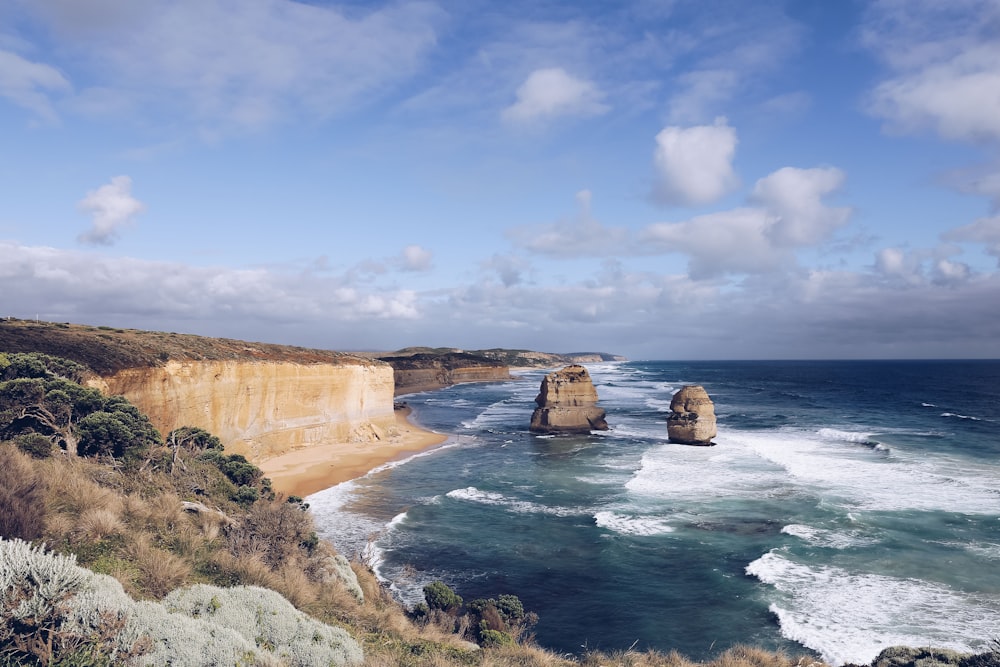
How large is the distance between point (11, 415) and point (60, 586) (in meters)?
13.4

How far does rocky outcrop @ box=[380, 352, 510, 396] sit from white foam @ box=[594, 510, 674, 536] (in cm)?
7743

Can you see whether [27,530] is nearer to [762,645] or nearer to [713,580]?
[762,645]

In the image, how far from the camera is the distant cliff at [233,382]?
81.6 ft

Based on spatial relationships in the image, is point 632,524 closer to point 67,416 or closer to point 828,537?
point 828,537

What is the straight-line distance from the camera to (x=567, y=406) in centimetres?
4903

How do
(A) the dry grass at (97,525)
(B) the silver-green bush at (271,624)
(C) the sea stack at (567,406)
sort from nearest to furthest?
(B) the silver-green bush at (271,624), (A) the dry grass at (97,525), (C) the sea stack at (567,406)

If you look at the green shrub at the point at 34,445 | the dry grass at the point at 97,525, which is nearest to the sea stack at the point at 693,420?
the green shrub at the point at 34,445

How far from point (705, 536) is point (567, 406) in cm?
2641

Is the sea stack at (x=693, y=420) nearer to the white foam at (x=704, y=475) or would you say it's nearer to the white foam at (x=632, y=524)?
the white foam at (x=704, y=475)

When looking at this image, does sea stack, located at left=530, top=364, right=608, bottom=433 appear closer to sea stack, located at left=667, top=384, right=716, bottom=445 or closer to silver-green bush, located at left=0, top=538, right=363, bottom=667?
sea stack, located at left=667, top=384, right=716, bottom=445

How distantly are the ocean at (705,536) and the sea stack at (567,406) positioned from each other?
360cm

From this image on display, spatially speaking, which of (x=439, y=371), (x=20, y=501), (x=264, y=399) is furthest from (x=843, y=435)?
(x=439, y=371)

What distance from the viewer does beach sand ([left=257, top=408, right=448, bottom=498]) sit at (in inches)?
1211

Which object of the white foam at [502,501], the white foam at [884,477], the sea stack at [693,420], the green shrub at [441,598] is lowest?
the white foam at [502,501]
